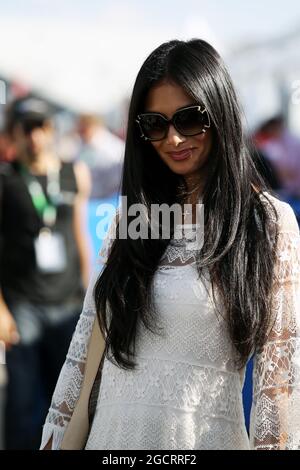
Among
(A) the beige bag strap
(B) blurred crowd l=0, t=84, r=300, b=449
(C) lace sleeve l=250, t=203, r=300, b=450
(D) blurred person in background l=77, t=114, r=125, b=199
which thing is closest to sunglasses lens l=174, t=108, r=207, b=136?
(C) lace sleeve l=250, t=203, r=300, b=450

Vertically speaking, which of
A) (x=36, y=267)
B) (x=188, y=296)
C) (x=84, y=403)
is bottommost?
(x=84, y=403)

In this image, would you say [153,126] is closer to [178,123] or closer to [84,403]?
[178,123]

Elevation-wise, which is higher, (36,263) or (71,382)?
(36,263)

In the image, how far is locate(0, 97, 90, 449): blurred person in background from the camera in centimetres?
550

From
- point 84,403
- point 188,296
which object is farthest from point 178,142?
point 84,403

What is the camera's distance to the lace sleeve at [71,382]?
110 inches

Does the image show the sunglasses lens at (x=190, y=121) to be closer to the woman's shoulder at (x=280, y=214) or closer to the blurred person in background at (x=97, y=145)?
Result: the woman's shoulder at (x=280, y=214)

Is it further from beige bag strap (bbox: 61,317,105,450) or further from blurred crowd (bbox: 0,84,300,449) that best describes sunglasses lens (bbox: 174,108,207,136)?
blurred crowd (bbox: 0,84,300,449)

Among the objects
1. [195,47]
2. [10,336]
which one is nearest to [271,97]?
[10,336]

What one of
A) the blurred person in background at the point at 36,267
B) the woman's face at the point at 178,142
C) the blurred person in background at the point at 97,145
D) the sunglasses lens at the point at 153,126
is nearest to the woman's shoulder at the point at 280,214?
the woman's face at the point at 178,142

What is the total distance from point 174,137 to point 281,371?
682 millimetres

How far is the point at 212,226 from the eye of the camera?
266 cm

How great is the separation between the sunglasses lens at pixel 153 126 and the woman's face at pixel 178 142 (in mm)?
18

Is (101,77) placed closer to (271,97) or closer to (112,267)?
(271,97)
